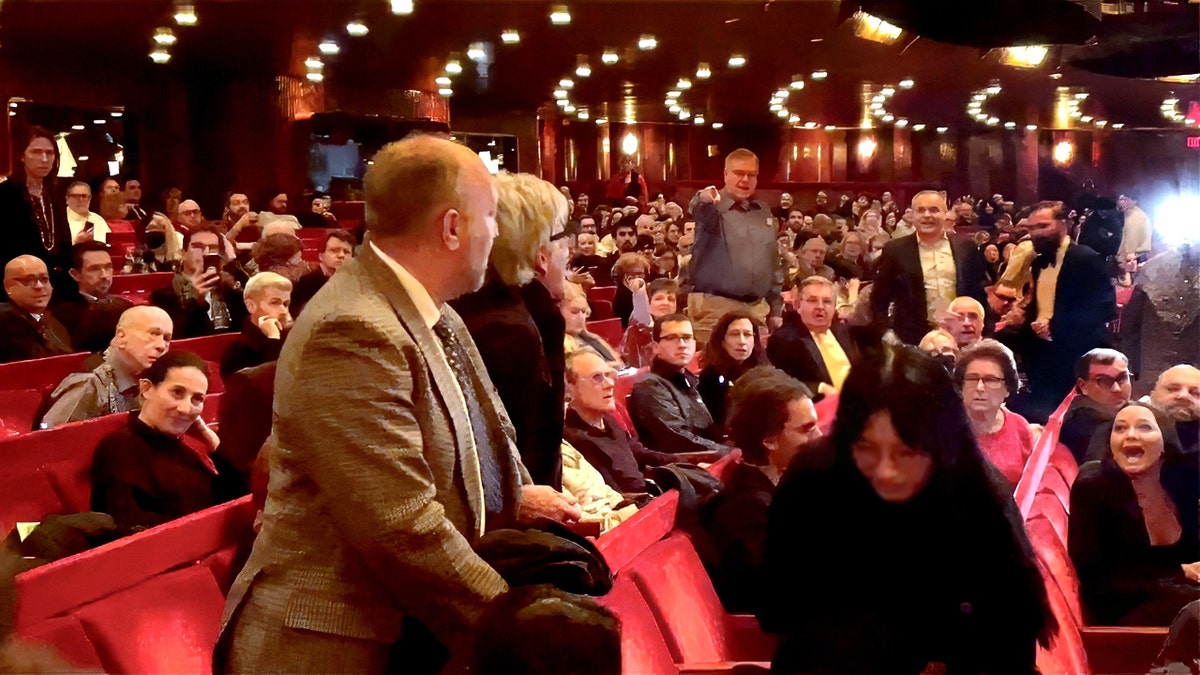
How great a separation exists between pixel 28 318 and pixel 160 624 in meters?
2.40

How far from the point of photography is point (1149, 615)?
87.7 inches

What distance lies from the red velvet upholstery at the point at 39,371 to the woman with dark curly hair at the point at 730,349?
1.79 m

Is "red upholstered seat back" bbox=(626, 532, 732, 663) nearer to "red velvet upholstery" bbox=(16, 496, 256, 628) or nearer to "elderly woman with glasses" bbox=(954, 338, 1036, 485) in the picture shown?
"elderly woman with glasses" bbox=(954, 338, 1036, 485)

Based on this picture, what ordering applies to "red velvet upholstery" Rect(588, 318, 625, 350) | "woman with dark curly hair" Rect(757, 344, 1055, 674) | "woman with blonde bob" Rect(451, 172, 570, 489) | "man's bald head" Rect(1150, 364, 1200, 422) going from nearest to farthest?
"woman with dark curly hair" Rect(757, 344, 1055, 674) → "woman with blonde bob" Rect(451, 172, 570, 489) → "man's bald head" Rect(1150, 364, 1200, 422) → "red velvet upholstery" Rect(588, 318, 625, 350)

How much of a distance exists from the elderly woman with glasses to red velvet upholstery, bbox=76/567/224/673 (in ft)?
3.95

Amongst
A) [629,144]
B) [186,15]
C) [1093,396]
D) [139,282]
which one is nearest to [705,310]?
[1093,396]

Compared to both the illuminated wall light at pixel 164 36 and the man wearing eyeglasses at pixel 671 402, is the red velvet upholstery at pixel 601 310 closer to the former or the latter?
the man wearing eyeglasses at pixel 671 402

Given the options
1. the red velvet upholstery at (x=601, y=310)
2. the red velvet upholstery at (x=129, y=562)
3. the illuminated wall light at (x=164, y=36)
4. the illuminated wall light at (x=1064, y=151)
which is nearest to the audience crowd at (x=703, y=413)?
the red velvet upholstery at (x=129, y=562)

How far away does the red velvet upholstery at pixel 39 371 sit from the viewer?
3361 mm

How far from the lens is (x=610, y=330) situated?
15.6 feet

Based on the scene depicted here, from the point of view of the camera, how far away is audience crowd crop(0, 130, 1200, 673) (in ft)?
3.39

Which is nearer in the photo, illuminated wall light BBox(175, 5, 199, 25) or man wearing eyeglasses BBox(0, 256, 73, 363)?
man wearing eyeglasses BBox(0, 256, 73, 363)

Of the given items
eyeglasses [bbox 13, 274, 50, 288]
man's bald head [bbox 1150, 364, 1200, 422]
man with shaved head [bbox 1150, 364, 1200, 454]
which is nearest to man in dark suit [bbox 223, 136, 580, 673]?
man with shaved head [bbox 1150, 364, 1200, 454]

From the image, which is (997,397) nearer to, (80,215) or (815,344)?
(815,344)
